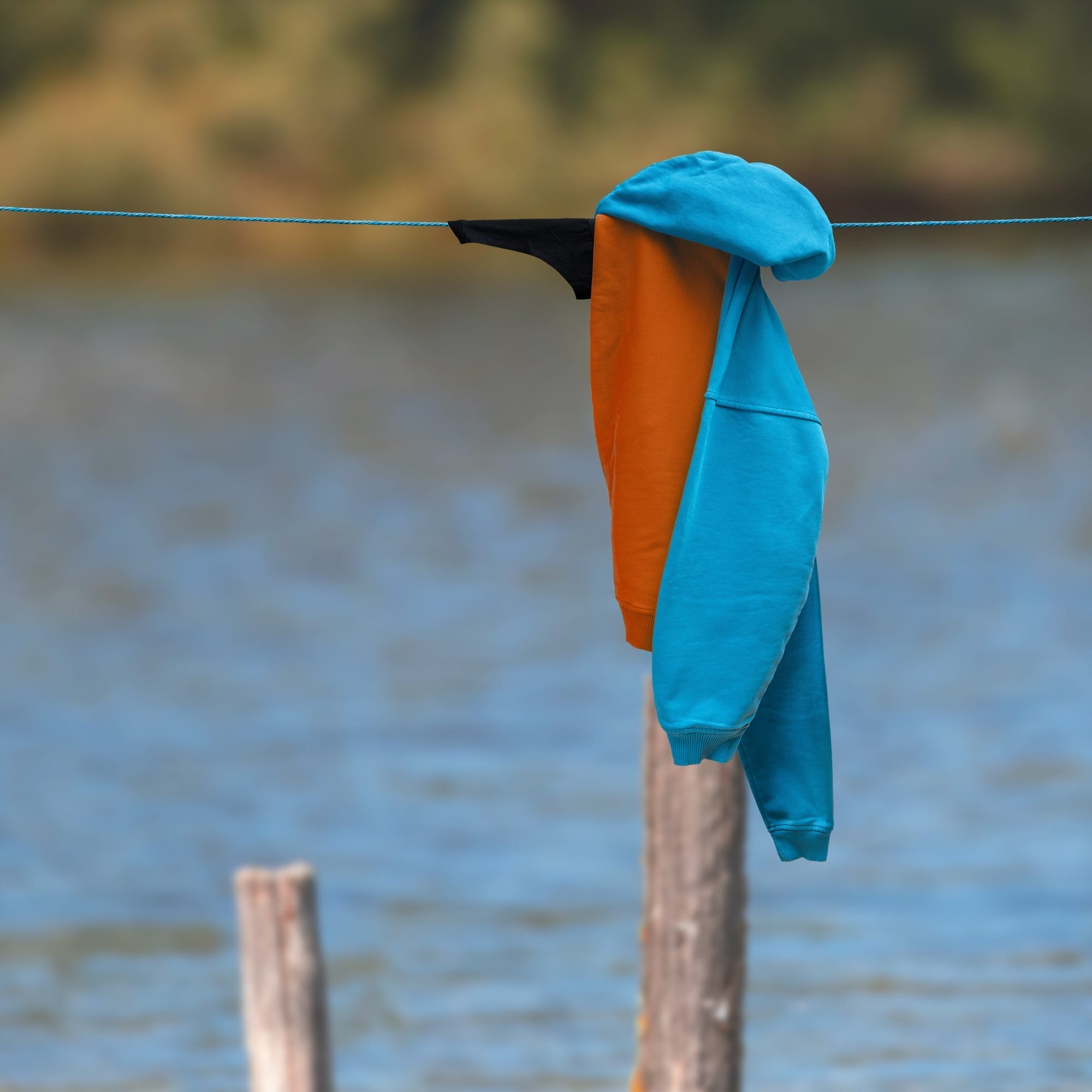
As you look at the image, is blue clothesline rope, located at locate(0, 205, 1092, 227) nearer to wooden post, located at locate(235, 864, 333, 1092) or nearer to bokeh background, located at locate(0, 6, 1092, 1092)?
wooden post, located at locate(235, 864, 333, 1092)

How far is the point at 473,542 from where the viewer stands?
12141mm

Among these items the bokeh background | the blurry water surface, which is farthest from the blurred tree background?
the blurry water surface

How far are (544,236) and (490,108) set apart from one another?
60.0 feet

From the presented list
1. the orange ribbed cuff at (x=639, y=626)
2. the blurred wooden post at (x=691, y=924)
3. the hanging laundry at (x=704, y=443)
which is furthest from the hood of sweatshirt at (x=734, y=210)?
the blurred wooden post at (x=691, y=924)

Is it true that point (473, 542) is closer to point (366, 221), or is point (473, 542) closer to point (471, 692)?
point (471, 692)

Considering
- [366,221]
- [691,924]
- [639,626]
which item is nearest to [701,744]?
[639,626]

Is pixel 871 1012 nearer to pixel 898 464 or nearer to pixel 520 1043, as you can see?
pixel 520 1043

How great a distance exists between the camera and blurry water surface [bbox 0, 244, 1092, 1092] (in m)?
5.34

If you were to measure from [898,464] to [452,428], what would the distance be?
360 cm

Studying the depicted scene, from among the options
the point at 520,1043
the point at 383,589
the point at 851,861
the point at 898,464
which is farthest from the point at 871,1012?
the point at 898,464

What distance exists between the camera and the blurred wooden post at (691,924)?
3.28 m

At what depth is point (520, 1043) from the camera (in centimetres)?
506

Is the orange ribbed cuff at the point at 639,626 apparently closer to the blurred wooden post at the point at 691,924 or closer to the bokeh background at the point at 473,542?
the blurred wooden post at the point at 691,924

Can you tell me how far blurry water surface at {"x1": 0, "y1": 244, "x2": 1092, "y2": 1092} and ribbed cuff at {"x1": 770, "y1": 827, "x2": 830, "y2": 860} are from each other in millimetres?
2621
